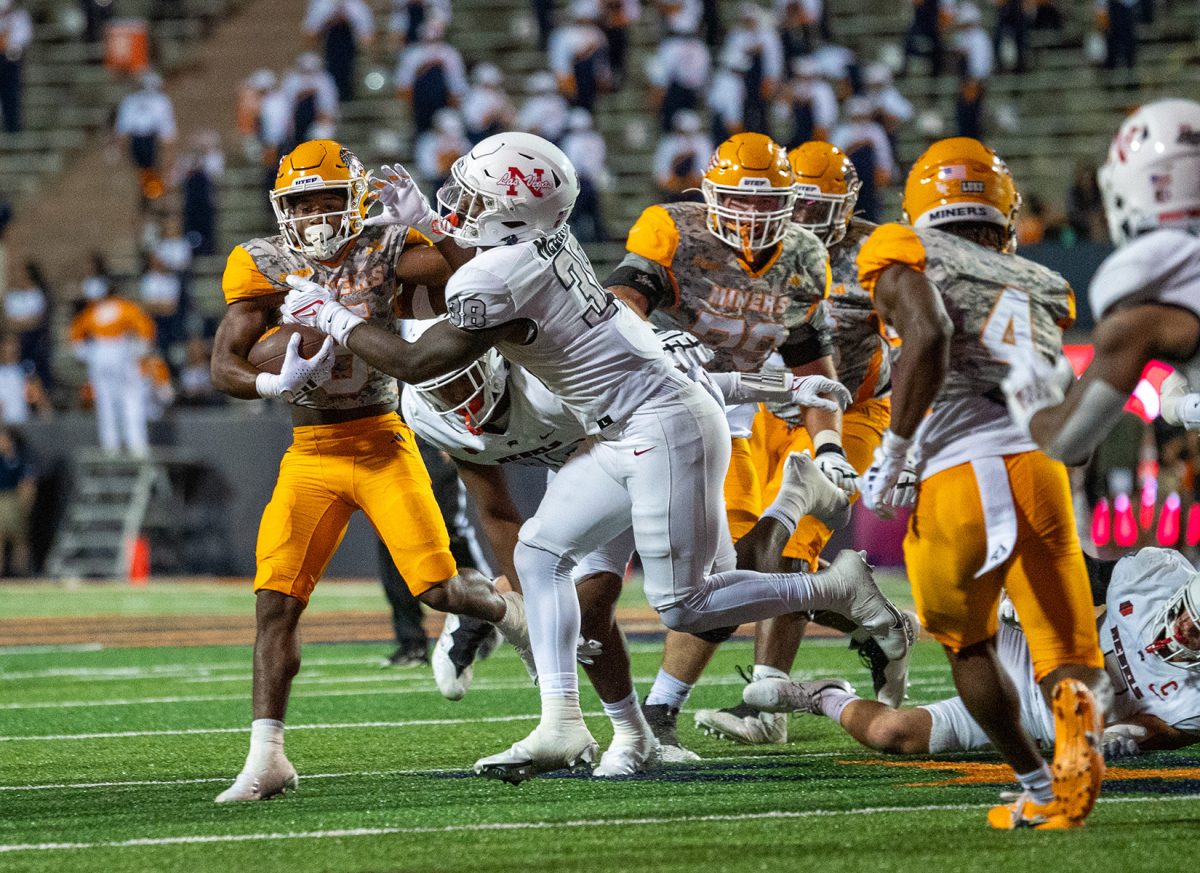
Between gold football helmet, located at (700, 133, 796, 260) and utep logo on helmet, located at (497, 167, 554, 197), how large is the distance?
1122mm

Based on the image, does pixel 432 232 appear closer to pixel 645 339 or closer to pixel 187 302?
pixel 645 339

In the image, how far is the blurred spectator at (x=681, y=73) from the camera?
17562 millimetres

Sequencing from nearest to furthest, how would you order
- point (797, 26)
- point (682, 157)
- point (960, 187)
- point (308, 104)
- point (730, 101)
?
point (960, 187) → point (682, 157) → point (730, 101) → point (797, 26) → point (308, 104)

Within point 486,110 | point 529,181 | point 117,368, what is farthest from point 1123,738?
Result: point 486,110

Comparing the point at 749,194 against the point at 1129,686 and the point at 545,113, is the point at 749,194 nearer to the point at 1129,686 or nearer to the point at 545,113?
the point at 1129,686

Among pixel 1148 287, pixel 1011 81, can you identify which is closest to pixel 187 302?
pixel 1011 81

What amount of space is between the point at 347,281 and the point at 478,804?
1463mm

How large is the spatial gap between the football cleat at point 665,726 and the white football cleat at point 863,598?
652 mm

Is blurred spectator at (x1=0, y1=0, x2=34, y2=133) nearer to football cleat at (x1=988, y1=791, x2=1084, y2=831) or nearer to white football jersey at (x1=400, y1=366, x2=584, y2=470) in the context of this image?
white football jersey at (x1=400, y1=366, x2=584, y2=470)

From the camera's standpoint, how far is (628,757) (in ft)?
17.9

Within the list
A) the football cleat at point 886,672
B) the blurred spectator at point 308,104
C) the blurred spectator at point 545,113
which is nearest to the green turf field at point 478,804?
the football cleat at point 886,672

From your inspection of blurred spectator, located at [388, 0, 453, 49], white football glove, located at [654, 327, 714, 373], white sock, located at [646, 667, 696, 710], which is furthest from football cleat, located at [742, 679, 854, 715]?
blurred spectator, located at [388, 0, 453, 49]

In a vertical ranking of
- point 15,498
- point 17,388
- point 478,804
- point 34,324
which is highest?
point 478,804

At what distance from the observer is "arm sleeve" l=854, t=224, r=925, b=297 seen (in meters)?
4.45
